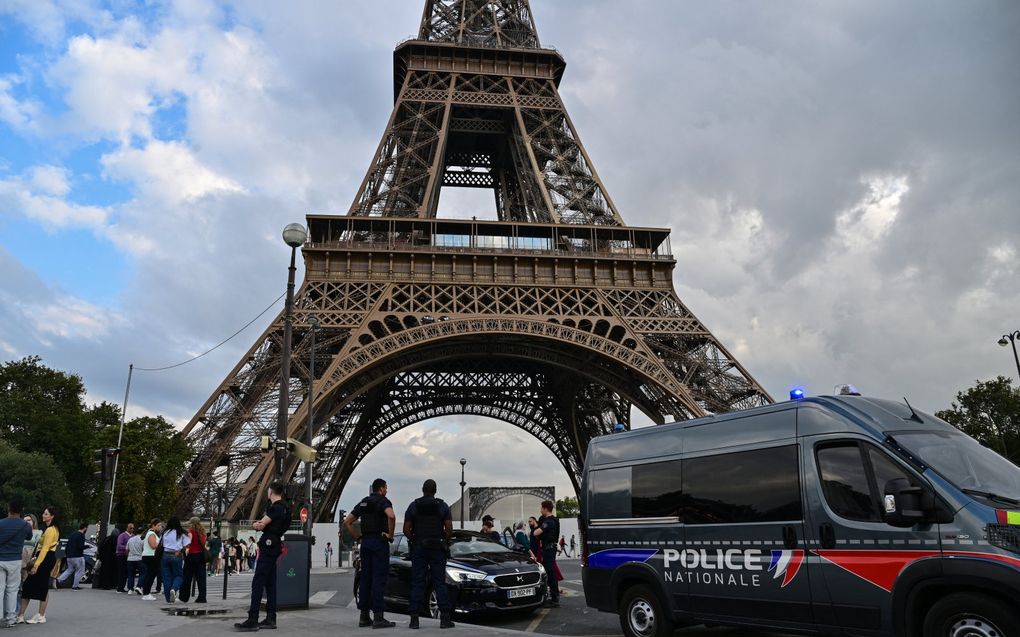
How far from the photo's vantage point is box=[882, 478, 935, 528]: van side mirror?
18.1 feet

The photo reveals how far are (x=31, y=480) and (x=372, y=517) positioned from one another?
40.3 meters

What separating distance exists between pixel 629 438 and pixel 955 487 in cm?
371

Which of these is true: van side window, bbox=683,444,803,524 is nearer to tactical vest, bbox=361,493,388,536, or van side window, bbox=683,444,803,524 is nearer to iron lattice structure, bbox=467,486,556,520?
tactical vest, bbox=361,493,388,536

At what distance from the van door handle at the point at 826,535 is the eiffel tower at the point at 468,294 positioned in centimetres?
2018

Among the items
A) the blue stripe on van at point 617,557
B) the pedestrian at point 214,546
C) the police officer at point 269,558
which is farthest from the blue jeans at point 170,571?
the pedestrian at point 214,546

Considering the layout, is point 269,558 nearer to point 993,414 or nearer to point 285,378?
point 285,378

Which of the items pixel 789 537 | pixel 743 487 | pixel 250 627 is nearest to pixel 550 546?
pixel 250 627

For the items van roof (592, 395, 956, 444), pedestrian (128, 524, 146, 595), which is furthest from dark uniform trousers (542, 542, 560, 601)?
pedestrian (128, 524, 146, 595)

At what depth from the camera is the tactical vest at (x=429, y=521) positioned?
8.66 meters

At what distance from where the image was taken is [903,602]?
5629mm

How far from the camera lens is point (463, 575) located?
33.5 ft

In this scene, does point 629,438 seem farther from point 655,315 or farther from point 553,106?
point 553,106

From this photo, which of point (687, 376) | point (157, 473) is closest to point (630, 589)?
point (687, 376)

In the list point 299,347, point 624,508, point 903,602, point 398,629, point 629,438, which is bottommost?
point 398,629
